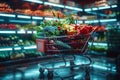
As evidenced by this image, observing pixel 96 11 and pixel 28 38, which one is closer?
pixel 28 38

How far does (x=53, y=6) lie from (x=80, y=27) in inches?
139

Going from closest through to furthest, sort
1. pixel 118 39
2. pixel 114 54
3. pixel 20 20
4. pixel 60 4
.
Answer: pixel 118 39
pixel 114 54
pixel 20 20
pixel 60 4

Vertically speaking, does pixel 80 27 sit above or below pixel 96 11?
below

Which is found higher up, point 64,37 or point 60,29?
point 60,29

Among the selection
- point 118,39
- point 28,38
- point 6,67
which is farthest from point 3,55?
point 118,39

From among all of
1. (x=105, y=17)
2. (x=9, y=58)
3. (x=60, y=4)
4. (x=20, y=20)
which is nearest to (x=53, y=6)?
(x=60, y=4)

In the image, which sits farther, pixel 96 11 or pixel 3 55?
pixel 96 11

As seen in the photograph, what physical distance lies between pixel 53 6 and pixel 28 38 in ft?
4.58

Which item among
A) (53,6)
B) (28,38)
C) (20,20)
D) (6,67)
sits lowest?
(6,67)

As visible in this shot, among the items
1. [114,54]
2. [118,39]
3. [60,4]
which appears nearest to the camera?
[118,39]

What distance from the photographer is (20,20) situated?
17.9 ft

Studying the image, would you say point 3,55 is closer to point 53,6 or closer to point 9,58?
point 9,58

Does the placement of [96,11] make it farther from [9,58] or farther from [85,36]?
[85,36]

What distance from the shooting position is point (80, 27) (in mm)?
2820
